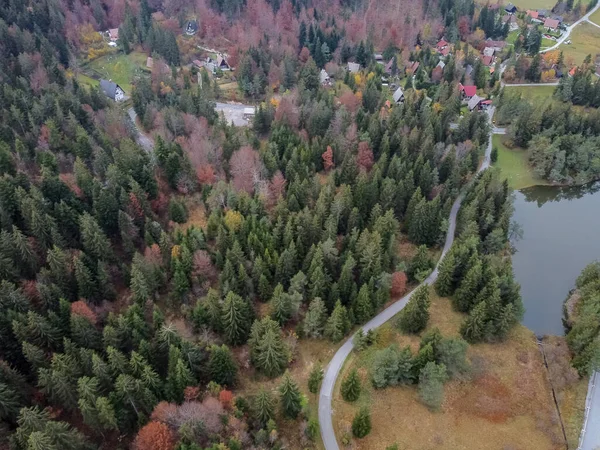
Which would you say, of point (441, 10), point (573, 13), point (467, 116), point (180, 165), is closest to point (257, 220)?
point (180, 165)

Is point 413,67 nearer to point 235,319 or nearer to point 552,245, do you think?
point 552,245

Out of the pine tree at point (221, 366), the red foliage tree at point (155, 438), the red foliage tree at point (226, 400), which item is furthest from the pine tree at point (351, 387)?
the red foliage tree at point (155, 438)

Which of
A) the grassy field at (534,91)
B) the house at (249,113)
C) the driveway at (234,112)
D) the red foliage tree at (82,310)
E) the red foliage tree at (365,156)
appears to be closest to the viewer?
the red foliage tree at (82,310)

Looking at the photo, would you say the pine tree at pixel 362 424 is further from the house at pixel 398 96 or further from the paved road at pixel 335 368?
the house at pixel 398 96

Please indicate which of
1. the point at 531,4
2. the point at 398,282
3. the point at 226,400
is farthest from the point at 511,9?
the point at 226,400

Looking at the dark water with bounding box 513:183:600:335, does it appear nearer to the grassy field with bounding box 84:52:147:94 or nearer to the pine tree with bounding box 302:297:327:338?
the pine tree with bounding box 302:297:327:338
